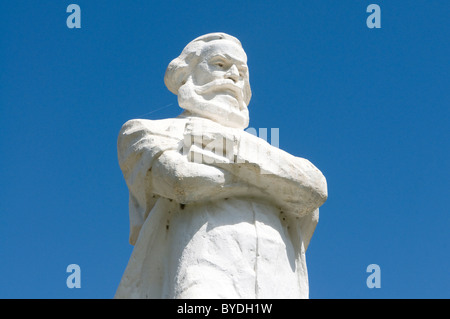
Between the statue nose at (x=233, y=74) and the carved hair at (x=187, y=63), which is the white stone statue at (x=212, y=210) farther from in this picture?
the carved hair at (x=187, y=63)

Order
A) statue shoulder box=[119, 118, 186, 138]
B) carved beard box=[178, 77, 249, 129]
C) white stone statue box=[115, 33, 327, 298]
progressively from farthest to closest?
carved beard box=[178, 77, 249, 129] → statue shoulder box=[119, 118, 186, 138] → white stone statue box=[115, 33, 327, 298]

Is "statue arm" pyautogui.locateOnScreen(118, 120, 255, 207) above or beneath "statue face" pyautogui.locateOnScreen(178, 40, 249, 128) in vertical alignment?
beneath

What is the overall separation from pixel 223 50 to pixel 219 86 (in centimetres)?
42

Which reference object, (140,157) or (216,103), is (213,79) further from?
(140,157)

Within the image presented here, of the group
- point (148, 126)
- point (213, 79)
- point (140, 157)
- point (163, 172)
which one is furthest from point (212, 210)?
point (213, 79)

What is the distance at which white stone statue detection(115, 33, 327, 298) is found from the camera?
7.97 metres

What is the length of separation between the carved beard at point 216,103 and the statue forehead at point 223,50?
32 cm

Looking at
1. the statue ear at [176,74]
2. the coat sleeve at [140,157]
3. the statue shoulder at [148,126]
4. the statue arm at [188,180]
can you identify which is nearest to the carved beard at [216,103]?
the statue ear at [176,74]

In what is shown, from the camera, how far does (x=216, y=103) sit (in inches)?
355

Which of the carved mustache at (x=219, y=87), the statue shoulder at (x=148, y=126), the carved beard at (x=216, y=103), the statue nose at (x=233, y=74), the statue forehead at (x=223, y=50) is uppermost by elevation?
the statue forehead at (x=223, y=50)

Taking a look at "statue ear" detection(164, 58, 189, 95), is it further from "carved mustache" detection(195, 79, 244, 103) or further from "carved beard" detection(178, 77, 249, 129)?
"carved mustache" detection(195, 79, 244, 103)

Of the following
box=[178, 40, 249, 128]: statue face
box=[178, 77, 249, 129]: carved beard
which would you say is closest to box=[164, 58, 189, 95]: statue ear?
box=[178, 40, 249, 128]: statue face

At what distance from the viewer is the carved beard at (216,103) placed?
8977mm

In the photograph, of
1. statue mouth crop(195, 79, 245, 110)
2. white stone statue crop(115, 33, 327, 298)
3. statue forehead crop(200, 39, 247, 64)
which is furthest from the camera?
statue forehead crop(200, 39, 247, 64)
